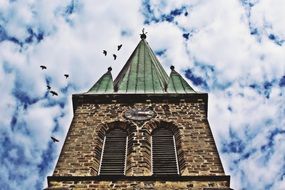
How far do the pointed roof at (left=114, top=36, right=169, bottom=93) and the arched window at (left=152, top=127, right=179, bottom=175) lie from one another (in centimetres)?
376

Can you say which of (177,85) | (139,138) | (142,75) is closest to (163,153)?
(139,138)

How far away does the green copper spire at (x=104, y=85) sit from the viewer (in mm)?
26164

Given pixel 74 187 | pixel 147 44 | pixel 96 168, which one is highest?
pixel 147 44

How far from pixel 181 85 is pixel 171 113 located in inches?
142

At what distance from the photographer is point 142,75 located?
29.2 metres

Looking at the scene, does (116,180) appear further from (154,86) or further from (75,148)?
(154,86)

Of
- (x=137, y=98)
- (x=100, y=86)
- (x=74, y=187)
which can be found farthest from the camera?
(x=100, y=86)

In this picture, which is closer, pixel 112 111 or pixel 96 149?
pixel 96 149

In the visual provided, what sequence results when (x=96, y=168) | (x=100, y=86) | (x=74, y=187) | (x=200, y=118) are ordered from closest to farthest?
1. (x=74, y=187)
2. (x=96, y=168)
3. (x=200, y=118)
4. (x=100, y=86)

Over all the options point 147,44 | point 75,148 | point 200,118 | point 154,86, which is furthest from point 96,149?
point 147,44

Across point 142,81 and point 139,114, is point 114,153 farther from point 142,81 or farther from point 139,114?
point 142,81

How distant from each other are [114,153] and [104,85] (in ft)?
20.3

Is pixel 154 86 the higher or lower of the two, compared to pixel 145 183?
higher

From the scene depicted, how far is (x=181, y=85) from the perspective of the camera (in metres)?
27.4
